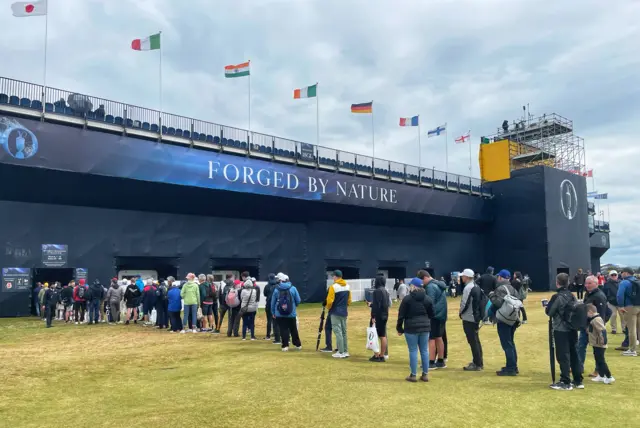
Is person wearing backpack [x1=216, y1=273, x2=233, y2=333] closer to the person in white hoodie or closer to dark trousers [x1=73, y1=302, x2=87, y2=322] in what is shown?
the person in white hoodie

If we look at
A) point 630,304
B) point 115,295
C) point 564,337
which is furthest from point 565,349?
point 115,295

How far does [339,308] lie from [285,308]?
1520 millimetres

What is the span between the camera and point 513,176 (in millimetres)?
42156

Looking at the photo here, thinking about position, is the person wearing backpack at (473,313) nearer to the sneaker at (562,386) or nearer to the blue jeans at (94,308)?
the sneaker at (562,386)

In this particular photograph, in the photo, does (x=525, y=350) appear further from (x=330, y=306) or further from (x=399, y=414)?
(x=399, y=414)

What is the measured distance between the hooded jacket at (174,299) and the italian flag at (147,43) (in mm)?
15462

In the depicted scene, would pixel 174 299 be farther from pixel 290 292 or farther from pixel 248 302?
pixel 290 292

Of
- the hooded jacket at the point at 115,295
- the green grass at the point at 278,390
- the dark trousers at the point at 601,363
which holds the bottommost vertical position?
the green grass at the point at 278,390

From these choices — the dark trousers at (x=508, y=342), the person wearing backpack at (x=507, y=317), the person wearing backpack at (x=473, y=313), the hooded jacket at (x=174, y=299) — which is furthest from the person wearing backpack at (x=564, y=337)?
the hooded jacket at (x=174, y=299)

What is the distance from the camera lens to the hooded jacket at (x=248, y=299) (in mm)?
12923

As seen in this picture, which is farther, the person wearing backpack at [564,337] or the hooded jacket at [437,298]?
the hooded jacket at [437,298]

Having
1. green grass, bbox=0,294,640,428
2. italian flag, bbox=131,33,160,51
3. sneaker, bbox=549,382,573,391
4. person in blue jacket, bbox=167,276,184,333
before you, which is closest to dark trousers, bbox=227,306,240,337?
green grass, bbox=0,294,640,428

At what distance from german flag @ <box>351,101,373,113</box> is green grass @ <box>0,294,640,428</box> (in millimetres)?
25112

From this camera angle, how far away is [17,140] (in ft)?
65.1
